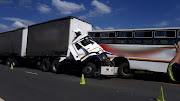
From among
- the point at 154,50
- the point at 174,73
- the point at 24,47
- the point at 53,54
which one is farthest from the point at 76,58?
the point at 174,73

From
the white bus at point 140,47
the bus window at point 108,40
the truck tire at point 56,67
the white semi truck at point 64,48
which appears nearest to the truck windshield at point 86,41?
the white semi truck at point 64,48

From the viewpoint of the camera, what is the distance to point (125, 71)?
36.2 ft

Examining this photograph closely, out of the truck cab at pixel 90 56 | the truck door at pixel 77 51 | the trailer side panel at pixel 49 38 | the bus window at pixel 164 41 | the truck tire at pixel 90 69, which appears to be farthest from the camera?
the trailer side panel at pixel 49 38

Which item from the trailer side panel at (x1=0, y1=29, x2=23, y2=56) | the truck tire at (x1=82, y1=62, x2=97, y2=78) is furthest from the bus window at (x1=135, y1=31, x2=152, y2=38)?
the trailer side panel at (x1=0, y1=29, x2=23, y2=56)

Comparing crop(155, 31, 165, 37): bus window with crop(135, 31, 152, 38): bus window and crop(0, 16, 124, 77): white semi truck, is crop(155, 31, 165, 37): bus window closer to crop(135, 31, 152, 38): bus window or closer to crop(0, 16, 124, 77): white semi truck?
crop(135, 31, 152, 38): bus window

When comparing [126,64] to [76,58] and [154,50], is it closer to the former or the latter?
[154,50]

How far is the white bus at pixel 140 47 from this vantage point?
9602mm

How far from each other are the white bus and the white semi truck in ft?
2.37

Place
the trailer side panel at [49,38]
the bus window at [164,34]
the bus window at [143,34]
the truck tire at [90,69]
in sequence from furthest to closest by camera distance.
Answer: the trailer side panel at [49,38]
the truck tire at [90,69]
the bus window at [143,34]
the bus window at [164,34]

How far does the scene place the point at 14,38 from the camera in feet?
59.7

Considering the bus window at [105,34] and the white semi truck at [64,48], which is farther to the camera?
the bus window at [105,34]

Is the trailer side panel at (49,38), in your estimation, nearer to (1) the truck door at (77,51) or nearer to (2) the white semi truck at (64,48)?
(2) the white semi truck at (64,48)

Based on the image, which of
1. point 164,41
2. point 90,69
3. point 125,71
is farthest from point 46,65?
point 164,41

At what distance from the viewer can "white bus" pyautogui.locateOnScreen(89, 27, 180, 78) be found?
9.60 metres
